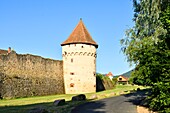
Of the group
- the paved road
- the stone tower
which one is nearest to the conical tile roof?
the stone tower

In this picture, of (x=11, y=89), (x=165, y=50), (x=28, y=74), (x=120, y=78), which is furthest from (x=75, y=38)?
(x=120, y=78)

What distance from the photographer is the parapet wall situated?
1213 inches

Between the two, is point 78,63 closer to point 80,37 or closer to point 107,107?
point 80,37

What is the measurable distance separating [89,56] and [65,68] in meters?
3.97

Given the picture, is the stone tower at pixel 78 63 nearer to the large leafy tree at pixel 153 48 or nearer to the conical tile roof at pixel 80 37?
the conical tile roof at pixel 80 37

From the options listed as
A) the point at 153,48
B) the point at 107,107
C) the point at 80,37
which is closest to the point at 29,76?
the point at 80,37

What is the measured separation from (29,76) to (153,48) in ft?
73.9

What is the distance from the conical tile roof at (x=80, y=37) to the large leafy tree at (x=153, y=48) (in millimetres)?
22210

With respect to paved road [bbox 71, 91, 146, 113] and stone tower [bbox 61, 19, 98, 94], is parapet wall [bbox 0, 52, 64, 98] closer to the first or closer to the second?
stone tower [bbox 61, 19, 98, 94]

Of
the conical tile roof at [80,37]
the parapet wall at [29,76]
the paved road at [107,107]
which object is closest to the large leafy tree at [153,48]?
the paved road at [107,107]

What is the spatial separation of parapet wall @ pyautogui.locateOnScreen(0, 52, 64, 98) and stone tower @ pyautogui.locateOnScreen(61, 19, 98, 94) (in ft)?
4.16

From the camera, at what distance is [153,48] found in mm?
14906

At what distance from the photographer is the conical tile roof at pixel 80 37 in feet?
135

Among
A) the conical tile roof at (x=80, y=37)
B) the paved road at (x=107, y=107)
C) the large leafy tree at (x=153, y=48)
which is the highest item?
the conical tile roof at (x=80, y=37)
